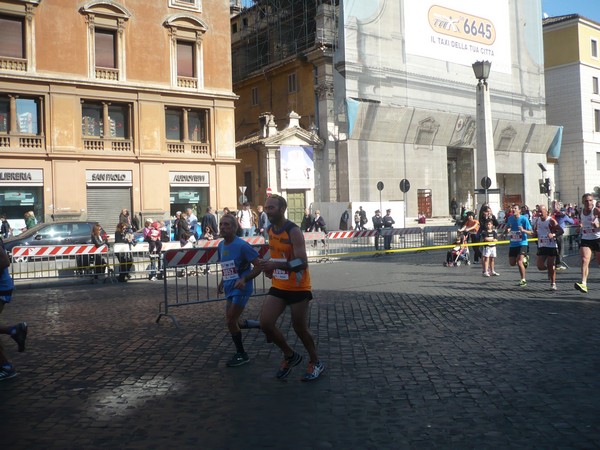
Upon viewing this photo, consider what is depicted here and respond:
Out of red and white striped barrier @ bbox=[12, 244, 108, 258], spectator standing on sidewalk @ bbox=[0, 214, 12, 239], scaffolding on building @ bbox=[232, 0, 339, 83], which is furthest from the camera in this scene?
scaffolding on building @ bbox=[232, 0, 339, 83]

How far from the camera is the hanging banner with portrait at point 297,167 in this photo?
3712cm

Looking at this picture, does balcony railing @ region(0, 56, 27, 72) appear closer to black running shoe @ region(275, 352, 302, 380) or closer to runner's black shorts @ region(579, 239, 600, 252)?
runner's black shorts @ region(579, 239, 600, 252)

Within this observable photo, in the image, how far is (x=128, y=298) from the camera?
551 inches

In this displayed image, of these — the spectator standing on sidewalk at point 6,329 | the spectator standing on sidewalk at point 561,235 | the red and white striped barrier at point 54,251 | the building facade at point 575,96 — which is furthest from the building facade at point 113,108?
the building facade at point 575,96

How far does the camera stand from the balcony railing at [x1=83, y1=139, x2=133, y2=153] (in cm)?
3003

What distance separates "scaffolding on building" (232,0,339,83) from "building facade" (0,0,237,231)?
23.7ft

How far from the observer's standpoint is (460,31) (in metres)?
42.8

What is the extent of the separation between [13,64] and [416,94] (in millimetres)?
23316

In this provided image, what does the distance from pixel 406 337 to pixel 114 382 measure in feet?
12.5

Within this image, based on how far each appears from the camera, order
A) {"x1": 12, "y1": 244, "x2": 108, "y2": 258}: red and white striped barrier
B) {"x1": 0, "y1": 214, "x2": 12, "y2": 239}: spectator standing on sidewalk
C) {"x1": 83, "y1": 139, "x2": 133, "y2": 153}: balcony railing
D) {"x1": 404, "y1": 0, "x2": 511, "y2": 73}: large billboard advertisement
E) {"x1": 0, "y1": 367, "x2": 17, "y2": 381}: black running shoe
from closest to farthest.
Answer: {"x1": 0, "y1": 367, "x2": 17, "y2": 381}: black running shoe, {"x1": 12, "y1": 244, "x2": 108, "y2": 258}: red and white striped barrier, {"x1": 0, "y1": 214, "x2": 12, "y2": 239}: spectator standing on sidewalk, {"x1": 83, "y1": 139, "x2": 133, "y2": 153}: balcony railing, {"x1": 404, "y1": 0, "x2": 511, "y2": 73}: large billboard advertisement

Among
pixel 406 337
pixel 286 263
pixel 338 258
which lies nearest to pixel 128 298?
pixel 406 337

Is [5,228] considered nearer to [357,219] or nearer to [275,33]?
[357,219]

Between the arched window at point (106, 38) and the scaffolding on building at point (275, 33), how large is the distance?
12.4m

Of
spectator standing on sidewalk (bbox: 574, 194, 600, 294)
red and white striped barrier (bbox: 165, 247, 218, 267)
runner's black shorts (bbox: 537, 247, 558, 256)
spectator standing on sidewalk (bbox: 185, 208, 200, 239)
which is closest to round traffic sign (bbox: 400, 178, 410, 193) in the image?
spectator standing on sidewalk (bbox: 185, 208, 200, 239)
